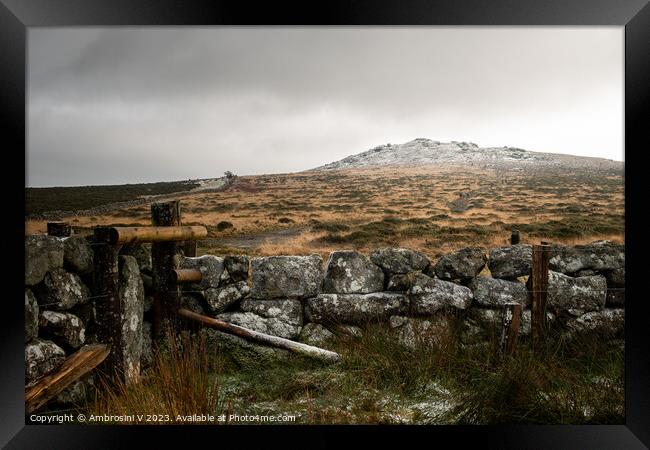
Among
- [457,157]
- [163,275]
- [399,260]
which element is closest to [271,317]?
[163,275]

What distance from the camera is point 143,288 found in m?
3.86

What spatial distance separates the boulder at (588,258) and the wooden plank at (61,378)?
12.9 feet

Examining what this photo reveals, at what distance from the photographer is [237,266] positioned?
4141mm

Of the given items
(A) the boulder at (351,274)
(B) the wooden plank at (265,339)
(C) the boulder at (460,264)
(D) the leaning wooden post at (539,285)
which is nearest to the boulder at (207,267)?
(B) the wooden plank at (265,339)

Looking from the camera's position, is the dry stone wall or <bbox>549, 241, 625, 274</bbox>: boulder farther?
<bbox>549, 241, 625, 274</bbox>: boulder

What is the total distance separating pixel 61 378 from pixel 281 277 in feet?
5.92

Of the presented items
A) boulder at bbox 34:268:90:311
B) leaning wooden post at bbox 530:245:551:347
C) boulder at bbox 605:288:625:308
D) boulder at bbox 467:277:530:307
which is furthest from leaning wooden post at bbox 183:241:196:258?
boulder at bbox 605:288:625:308

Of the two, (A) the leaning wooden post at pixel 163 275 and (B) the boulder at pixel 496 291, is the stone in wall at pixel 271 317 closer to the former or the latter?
(A) the leaning wooden post at pixel 163 275

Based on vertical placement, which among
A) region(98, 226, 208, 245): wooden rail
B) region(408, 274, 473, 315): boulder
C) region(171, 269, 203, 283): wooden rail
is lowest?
region(408, 274, 473, 315): boulder

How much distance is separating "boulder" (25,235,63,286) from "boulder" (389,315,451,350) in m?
2.57

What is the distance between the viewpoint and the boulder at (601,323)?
13.4 ft

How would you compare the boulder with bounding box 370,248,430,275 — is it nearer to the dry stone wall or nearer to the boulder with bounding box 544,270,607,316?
the dry stone wall

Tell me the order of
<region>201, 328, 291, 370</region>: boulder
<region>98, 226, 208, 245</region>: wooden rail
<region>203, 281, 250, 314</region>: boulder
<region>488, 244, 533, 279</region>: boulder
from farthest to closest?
<region>488, 244, 533, 279</region>: boulder < <region>203, 281, 250, 314</region>: boulder < <region>201, 328, 291, 370</region>: boulder < <region>98, 226, 208, 245</region>: wooden rail

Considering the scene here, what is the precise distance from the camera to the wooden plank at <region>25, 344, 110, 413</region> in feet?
9.62
